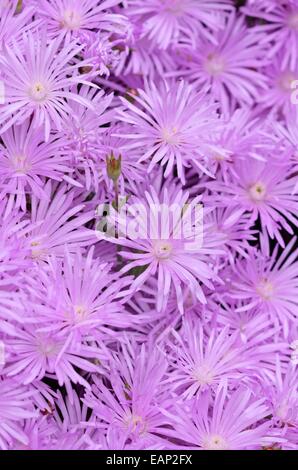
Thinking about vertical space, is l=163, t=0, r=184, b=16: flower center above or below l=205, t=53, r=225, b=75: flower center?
above

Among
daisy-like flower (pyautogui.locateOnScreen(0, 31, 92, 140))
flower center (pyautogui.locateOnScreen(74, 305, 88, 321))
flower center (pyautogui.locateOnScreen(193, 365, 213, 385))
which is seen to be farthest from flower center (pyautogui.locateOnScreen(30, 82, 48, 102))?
flower center (pyautogui.locateOnScreen(193, 365, 213, 385))

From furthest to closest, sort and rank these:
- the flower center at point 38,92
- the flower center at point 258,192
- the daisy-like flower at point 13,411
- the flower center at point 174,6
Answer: the flower center at point 174,6
the flower center at point 258,192
the flower center at point 38,92
the daisy-like flower at point 13,411

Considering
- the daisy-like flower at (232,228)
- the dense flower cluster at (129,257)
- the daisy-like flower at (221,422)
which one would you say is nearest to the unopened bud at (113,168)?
the dense flower cluster at (129,257)

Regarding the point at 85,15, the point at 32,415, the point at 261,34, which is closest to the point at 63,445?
the point at 32,415

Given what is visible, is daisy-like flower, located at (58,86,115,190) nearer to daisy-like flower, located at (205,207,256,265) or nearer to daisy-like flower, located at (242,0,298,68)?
daisy-like flower, located at (205,207,256,265)

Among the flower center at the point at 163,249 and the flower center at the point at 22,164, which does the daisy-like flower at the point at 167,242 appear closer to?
the flower center at the point at 163,249

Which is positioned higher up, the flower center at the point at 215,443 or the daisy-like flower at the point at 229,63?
the daisy-like flower at the point at 229,63

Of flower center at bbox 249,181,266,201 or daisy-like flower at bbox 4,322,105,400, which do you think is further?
flower center at bbox 249,181,266,201
